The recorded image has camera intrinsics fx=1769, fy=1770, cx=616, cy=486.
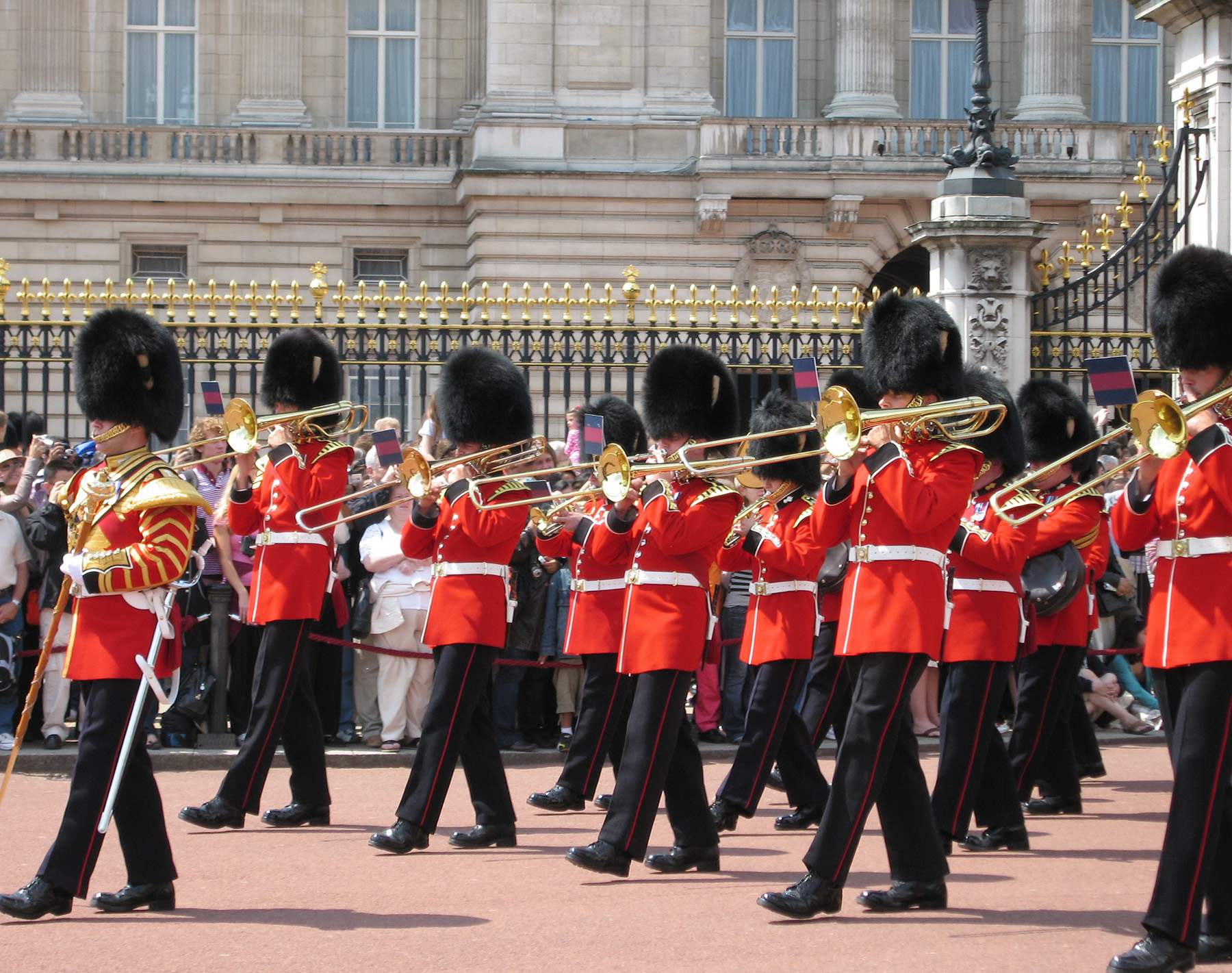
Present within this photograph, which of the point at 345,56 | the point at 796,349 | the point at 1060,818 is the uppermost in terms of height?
the point at 345,56

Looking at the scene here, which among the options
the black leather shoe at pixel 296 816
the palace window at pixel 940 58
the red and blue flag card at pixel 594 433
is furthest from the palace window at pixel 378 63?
the black leather shoe at pixel 296 816

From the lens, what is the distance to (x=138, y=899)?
4.82 m

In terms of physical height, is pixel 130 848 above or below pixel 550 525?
below

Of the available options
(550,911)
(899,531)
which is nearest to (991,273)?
(899,531)

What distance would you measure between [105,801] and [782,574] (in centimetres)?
250

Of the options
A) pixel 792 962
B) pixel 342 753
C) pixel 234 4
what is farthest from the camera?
pixel 234 4

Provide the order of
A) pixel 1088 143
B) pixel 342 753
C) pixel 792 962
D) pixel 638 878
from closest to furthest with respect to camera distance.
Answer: pixel 792 962 < pixel 638 878 < pixel 342 753 < pixel 1088 143

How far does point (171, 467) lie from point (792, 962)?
222 cm

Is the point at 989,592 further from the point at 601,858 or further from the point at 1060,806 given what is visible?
the point at 601,858

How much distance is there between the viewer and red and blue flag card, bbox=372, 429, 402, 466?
615cm

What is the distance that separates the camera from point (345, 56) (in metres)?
20.4

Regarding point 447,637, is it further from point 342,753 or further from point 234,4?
point 234,4

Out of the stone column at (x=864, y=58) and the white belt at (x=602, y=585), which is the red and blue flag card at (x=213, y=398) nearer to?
the white belt at (x=602, y=585)

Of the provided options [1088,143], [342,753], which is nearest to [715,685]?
[342,753]
